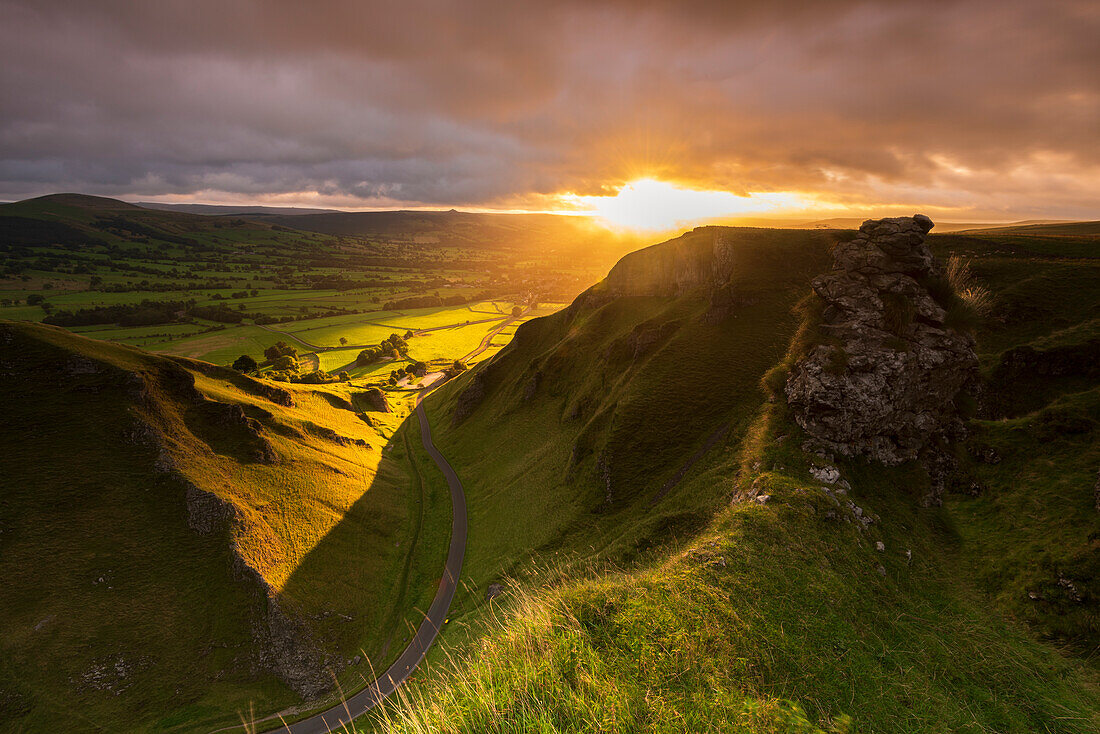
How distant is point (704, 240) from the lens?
259 feet

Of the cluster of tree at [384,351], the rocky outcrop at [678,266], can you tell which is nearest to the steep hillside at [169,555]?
the rocky outcrop at [678,266]

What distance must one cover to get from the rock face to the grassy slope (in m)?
2.62

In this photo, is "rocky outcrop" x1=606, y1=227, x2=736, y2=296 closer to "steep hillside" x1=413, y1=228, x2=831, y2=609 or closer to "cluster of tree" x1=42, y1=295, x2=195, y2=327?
"steep hillside" x1=413, y1=228, x2=831, y2=609

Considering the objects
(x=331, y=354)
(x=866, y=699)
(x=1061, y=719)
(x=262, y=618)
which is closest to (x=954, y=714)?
(x=866, y=699)

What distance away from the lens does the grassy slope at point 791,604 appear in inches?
387

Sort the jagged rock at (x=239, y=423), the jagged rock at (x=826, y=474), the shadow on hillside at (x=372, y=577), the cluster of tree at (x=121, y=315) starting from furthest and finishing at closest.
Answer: the cluster of tree at (x=121, y=315)
the jagged rock at (x=239, y=423)
the shadow on hillside at (x=372, y=577)
the jagged rock at (x=826, y=474)

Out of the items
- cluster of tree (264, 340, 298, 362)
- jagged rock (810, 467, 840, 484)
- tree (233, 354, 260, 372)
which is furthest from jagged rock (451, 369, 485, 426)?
cluster of tree (264, 340, 298, 362)

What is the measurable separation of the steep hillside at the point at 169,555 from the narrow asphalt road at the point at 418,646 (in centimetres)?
186

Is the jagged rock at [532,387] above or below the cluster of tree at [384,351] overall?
above

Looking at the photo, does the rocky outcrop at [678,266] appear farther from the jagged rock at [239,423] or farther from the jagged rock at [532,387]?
the jagged rock at [239,423]

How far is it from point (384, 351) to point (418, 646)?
140 metres

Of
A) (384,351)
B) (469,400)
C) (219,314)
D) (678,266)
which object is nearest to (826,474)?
(678,266)

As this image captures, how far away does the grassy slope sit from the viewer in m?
9.83

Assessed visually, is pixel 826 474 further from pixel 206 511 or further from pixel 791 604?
pixel 206 511
